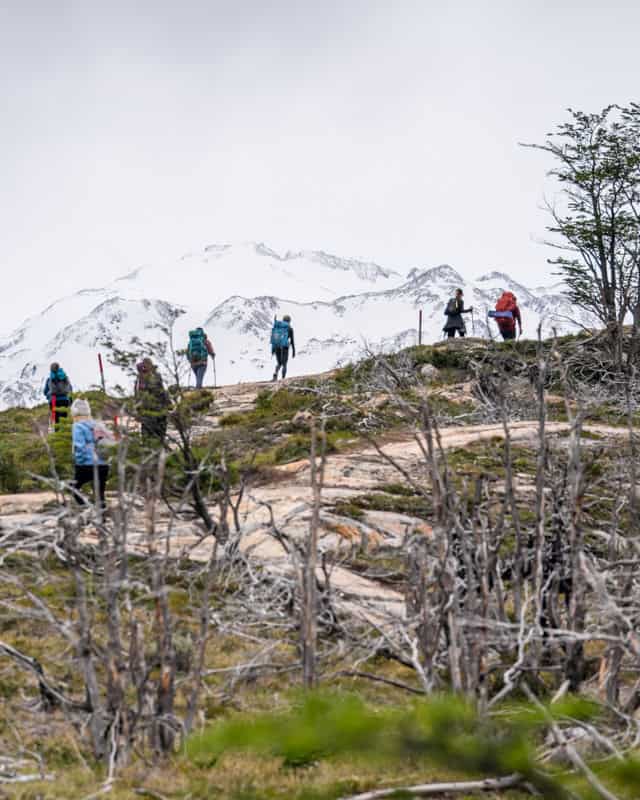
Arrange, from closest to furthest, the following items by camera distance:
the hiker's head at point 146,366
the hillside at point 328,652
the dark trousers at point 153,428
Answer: the hillside at point 328,652 < the dark trousers at point 153,428 < the hiker's head at point 146,366

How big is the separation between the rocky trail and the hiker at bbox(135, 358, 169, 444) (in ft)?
3.12

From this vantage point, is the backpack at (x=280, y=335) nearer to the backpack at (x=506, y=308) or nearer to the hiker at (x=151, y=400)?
the backpack at (x=506, y=308)

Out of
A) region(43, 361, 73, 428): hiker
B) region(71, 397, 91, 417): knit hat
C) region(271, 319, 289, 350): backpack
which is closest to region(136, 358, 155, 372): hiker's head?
region(71, 397, 91, 417): knit hat

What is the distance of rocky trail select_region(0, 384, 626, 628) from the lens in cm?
789

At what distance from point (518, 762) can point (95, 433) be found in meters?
7.64

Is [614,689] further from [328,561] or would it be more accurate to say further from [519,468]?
[519,468]

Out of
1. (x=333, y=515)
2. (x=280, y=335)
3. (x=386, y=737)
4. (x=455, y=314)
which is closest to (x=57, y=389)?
(x=280, y=335)

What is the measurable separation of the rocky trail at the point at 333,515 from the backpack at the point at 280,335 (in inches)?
294

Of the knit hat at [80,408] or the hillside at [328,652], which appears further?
the knit hat at [80,408]

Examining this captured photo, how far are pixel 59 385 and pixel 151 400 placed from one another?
7.52 meters

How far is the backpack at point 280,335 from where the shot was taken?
22609 mm

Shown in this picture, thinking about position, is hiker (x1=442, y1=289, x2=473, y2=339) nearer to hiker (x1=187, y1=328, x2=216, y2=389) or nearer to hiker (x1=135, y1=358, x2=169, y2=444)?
hiker (x1=187, y1=328, x2=216, y2=389)

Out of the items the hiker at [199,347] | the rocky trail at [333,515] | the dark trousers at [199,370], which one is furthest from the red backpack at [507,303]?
the dark trousers at [199,370]

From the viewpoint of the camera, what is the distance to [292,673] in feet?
21.6
